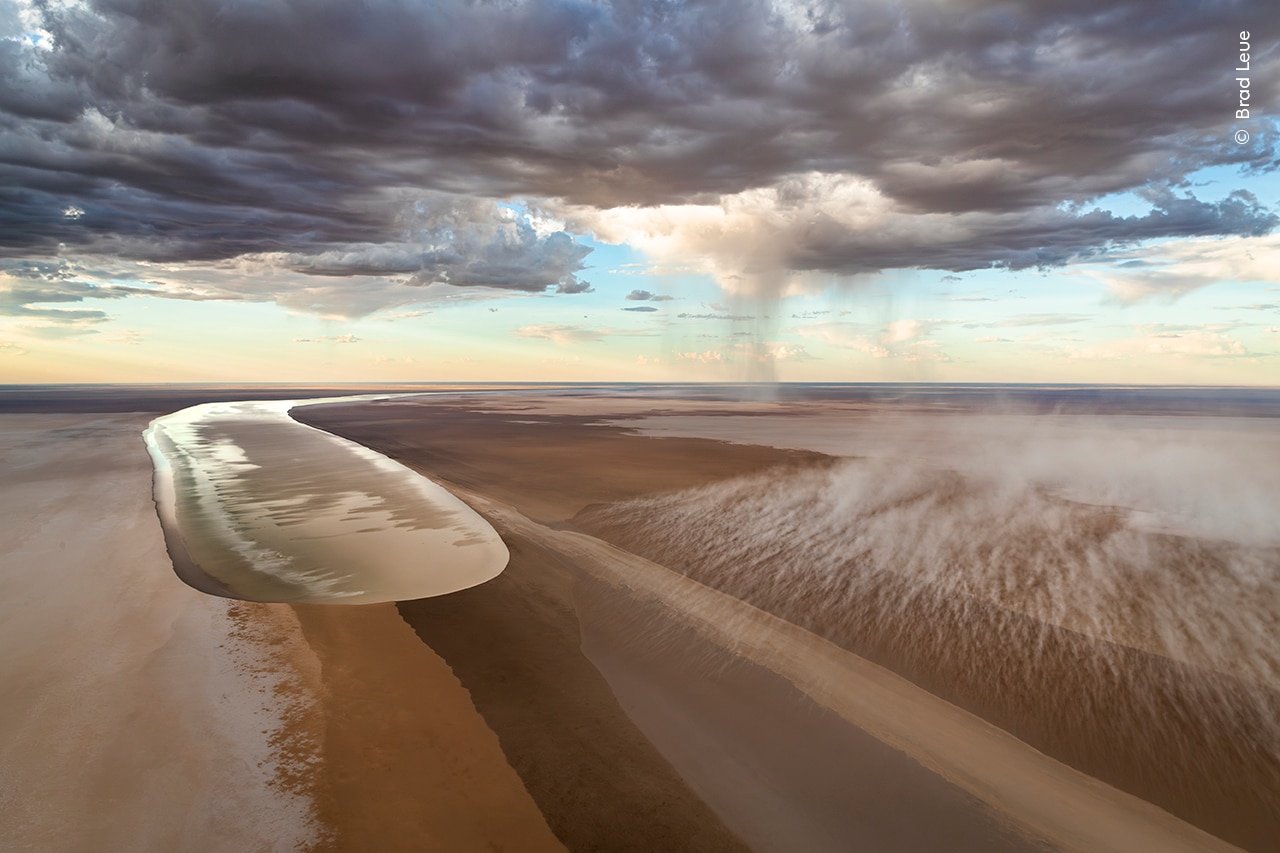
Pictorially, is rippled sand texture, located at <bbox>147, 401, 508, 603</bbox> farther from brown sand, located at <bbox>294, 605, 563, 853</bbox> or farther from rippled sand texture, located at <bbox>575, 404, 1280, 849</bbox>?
rippled sand texture, located at <bbox>575, 404, 1280, 849</bbox>

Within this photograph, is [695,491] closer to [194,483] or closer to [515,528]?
[515,528]

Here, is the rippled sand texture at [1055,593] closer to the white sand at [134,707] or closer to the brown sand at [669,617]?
the brown sand at [669,617]

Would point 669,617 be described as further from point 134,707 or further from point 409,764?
point 134,707

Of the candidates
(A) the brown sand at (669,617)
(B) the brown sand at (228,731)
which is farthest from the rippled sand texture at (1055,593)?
(B) the brown sand at (228,731)

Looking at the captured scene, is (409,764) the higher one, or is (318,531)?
(318,531)

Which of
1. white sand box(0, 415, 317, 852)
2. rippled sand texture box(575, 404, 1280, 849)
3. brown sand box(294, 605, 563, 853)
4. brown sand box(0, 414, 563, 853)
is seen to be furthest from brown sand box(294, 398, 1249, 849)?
white sand box(0, 415, 317, 852)

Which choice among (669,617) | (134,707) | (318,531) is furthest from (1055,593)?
(318,531)
